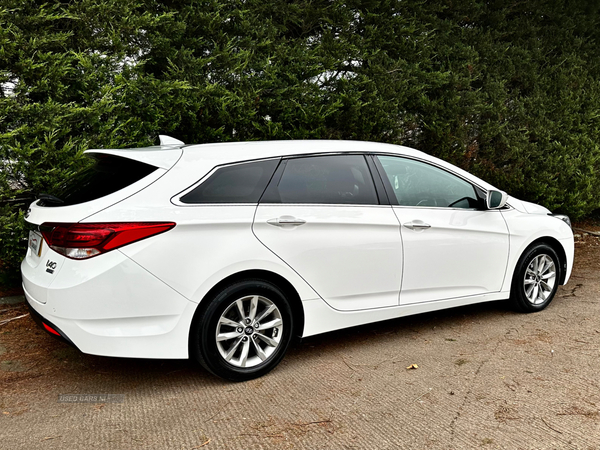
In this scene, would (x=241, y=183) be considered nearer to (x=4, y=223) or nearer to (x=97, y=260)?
(x=97, y=260)

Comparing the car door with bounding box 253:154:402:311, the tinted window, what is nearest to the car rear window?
the tinted window

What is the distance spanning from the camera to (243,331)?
11.8 ft

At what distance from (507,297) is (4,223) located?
15.3 feet

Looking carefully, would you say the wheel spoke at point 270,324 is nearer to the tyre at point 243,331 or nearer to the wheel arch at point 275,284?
the tyre at point 243,331

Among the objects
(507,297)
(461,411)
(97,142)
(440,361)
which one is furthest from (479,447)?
(97,142)

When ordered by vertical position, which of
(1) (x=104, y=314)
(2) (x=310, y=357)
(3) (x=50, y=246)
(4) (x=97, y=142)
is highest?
(4) (x=97, y=142)

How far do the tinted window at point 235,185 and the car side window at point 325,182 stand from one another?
83mm

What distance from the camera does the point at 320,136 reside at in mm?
6301

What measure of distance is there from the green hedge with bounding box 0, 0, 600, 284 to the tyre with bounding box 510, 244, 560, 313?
8.24 feet

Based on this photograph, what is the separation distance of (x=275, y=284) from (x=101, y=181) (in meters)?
1.33

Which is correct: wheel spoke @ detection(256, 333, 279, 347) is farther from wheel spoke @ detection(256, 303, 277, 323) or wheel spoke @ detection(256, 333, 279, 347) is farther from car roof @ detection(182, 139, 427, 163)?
car roof @ detection(182, 139, 427, 163)

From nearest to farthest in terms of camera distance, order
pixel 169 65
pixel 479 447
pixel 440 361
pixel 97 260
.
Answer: pixel 479 447
pixel 97 260
pixel 440 361
pixel 169 65

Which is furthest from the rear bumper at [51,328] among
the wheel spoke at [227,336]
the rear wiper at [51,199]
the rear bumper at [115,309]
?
the wheel spoke at [227,336]

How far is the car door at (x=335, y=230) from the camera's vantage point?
372 cm
